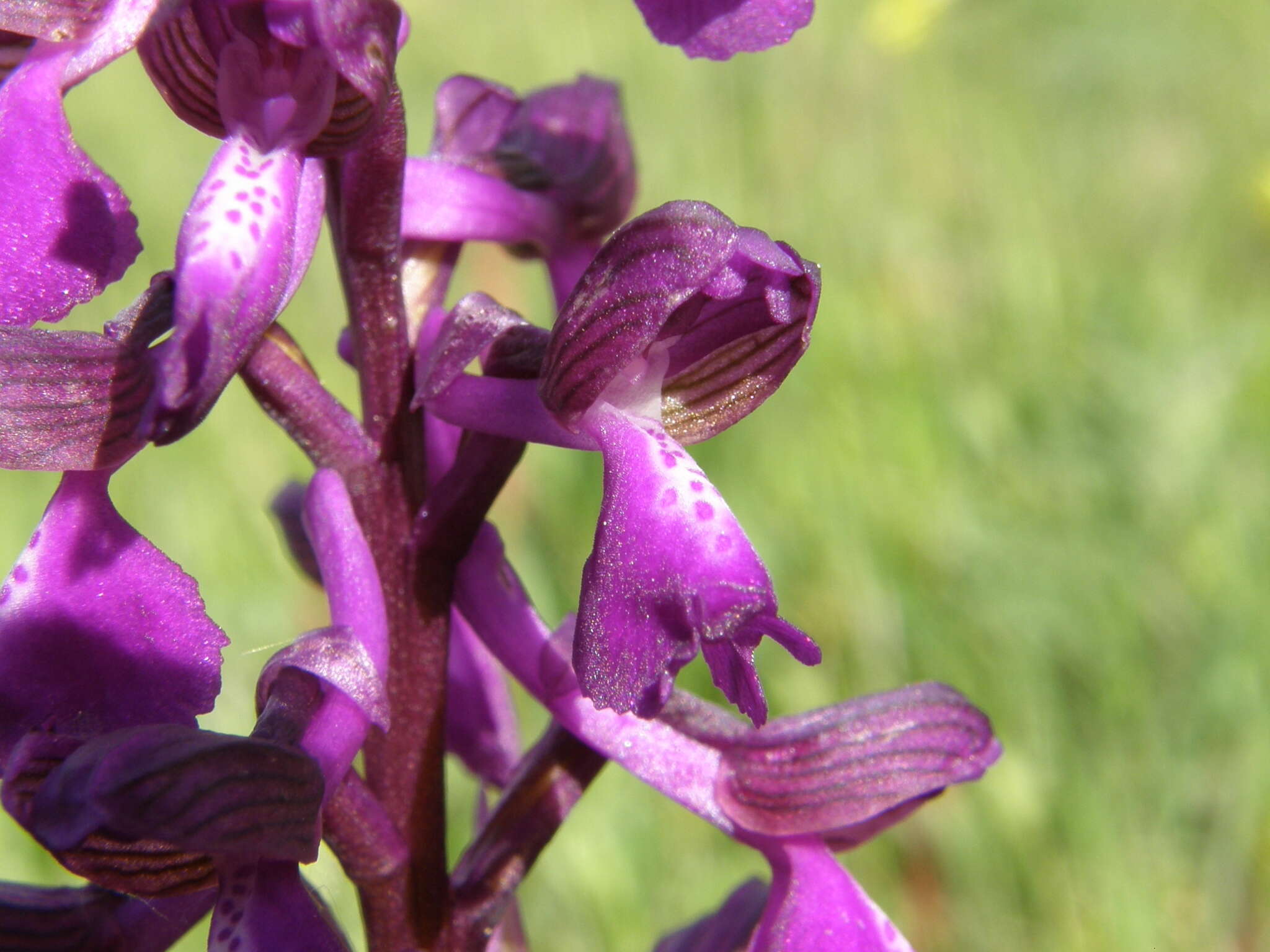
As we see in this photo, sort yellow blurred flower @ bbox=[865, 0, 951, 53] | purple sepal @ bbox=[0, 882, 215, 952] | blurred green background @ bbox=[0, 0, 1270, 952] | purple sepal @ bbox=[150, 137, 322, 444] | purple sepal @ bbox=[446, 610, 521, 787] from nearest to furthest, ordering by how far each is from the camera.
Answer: purple sepal @ bbox=[150, 137, 322, 444], purple sepal @ bbox=[0, 882, 215, 952], purple sepal @ bbox=[446, 610, 521, 787], blurred green background @ bbox=[0, 0, 1270, 952], yellow blurred flower @ bbox=[865, 0, 951, 53]

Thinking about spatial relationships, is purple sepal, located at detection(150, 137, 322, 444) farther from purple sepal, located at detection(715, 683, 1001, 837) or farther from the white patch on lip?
purple sepal, located at detection(715, 683, 1001, 837)

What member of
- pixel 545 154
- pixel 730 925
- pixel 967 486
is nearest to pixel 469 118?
pixel 545 154

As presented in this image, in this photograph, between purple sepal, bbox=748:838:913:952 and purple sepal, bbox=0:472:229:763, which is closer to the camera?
purple sepal, bbox=0:472:229:763

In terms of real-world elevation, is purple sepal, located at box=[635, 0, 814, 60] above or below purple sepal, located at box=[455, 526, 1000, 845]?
above

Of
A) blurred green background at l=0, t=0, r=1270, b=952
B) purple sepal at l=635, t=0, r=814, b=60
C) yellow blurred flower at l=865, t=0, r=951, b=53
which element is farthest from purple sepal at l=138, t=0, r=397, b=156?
yellow blurred flower at l=865, t=0, r=951, b=53

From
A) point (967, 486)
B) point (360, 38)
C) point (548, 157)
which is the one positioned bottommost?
point (967, 486)

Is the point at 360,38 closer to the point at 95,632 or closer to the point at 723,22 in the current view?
the point at 723,22

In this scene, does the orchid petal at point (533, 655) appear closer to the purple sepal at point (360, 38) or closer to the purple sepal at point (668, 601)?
the purple sepal at point (668, 601)
